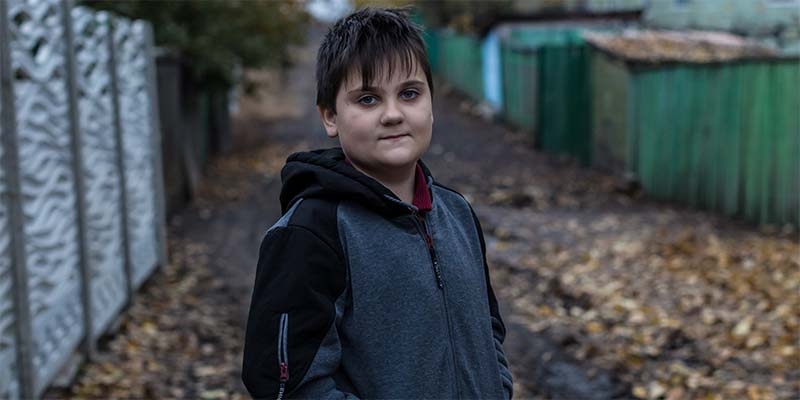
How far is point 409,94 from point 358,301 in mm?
442

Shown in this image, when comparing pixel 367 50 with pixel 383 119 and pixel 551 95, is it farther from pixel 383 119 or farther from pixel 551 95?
pixel 551 95

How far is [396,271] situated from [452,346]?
0.20 metres

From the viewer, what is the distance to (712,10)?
66.5 ft

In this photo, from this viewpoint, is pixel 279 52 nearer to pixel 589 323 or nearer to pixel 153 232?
pixel 153 232

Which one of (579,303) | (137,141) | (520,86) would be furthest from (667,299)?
→ (520,86)

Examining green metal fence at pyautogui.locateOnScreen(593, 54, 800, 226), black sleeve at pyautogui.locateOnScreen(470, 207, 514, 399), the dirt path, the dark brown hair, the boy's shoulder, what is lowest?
the dirt path

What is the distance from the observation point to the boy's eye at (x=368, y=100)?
7.11ft

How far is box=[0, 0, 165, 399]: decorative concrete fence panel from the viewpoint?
4871 mm

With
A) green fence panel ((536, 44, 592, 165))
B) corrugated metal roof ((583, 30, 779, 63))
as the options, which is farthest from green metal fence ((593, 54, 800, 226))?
green fence panel ((536, 44, 592, 165))

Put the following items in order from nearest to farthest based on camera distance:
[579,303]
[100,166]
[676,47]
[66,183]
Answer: [66,183] < [100,166] < [579,303] < [676,47]

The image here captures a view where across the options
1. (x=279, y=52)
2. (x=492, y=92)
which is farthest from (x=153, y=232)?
(x=492, y=92)

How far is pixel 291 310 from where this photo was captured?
202 centimetres

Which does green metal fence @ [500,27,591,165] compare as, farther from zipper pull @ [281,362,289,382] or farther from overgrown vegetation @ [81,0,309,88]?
zipper pull @ [281,362,289,382]

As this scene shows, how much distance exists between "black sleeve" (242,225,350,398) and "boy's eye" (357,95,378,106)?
0.99 feet
